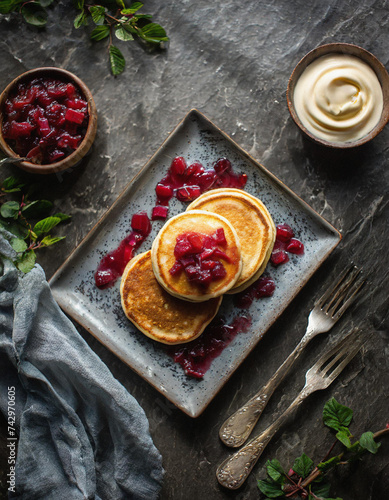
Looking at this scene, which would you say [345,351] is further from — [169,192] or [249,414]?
[169,192]

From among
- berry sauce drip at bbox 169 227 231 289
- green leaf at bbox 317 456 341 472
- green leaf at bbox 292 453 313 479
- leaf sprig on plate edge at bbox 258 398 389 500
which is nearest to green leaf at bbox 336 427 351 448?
leaf sprig on plate edge at bbox 258 398 389 500

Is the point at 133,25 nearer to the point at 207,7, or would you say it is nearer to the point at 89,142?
the point at 207,7

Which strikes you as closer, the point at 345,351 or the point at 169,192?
the point at 345,351

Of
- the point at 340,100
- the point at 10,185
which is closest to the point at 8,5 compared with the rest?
the point at 10,185

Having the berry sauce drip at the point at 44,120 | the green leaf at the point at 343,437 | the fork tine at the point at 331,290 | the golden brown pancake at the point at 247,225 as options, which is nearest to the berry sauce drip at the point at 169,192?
the golden brown pancake at the point at 247,225

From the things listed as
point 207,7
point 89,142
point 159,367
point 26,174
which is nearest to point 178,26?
point 207,7

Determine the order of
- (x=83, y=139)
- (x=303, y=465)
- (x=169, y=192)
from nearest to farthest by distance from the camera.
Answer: (x=303, y=465)
(x=83, y=139)
(x=169, y=192)
